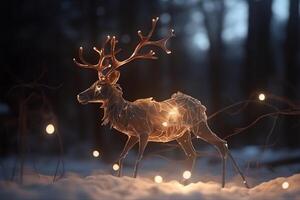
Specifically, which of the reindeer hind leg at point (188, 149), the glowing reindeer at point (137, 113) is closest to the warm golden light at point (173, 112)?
the glowing reindeer at point (137, 113)

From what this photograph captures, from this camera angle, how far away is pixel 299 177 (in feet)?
13.9

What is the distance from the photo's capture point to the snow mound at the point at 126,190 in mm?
3465

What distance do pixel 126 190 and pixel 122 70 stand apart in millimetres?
5404

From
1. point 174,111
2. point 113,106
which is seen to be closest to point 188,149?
point 174,111

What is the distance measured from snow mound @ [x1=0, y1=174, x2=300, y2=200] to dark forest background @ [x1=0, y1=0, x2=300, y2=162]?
3532 millimetres

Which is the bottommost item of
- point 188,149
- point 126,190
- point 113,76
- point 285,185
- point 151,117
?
point 126,190

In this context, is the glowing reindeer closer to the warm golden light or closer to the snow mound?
the warm golden light

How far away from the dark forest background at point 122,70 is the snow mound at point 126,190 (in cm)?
353

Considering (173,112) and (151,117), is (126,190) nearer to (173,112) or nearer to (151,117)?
(151,117)

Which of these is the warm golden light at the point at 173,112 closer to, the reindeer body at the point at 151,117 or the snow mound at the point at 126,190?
the reindeer body at the point at 151,117

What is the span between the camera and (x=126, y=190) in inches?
147

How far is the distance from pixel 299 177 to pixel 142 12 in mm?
6260

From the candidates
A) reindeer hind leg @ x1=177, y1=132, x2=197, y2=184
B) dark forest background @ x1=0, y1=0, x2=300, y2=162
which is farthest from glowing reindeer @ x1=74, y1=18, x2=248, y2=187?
dark forest background @ x1=0, y1=0, x2=300, y2=162

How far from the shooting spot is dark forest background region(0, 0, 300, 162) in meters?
8.22
